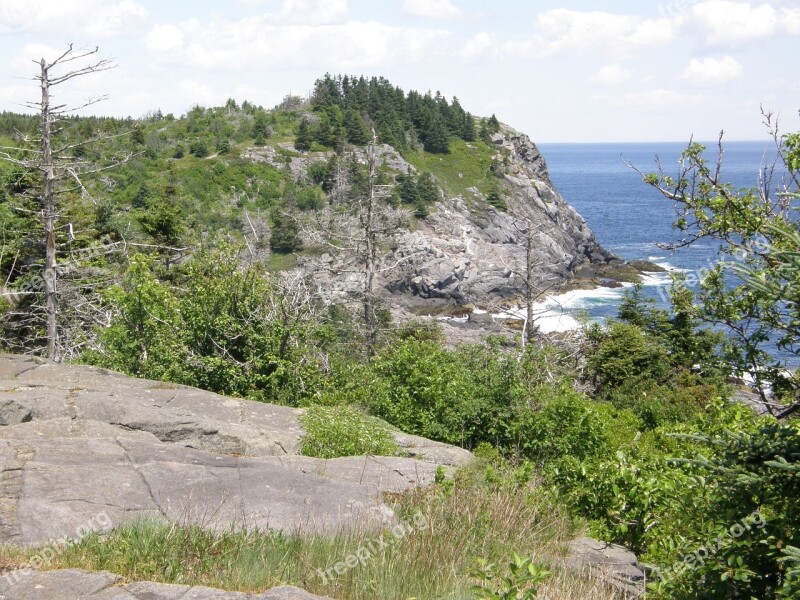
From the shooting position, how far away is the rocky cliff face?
189 ft

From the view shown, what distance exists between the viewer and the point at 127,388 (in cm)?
1312

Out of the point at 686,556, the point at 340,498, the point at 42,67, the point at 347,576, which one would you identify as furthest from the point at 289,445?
the point at 42,67

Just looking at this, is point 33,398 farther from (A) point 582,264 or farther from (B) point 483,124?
(B) point 483,124

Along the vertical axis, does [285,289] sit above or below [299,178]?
below

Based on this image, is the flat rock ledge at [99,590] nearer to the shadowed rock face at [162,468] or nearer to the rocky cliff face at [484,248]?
the shadowed rock face at [162,468]

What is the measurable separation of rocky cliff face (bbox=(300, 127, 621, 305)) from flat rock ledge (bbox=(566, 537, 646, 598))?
120 ft

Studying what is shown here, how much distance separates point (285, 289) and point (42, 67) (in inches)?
310

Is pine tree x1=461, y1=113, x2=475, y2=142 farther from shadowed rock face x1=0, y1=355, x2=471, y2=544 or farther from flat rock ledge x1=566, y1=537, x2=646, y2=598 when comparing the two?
flat rock ledge x1=566, y1=537, x2=646, y2=598
